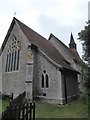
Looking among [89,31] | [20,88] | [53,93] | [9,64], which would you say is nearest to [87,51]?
[89,31]

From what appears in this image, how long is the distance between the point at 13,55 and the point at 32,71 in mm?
4712

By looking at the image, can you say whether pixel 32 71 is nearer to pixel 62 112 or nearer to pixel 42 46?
pixel 42 46

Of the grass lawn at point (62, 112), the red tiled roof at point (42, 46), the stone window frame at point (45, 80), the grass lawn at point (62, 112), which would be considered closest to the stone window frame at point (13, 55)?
the red tiled roof at point (42, 46)

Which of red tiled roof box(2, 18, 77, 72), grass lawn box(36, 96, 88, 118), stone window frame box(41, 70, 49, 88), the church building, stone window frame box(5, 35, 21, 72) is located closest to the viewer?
grass lawn box(36, 96, 88, 118)

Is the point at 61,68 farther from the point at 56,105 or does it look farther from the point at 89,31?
the point at 89,31

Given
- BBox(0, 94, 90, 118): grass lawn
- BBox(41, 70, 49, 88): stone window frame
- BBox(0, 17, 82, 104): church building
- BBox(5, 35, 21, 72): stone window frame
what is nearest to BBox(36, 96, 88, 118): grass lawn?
BBox(0, 94, 90, 118): grass lawn

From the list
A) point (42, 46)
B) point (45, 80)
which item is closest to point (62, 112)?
point (45, 80)

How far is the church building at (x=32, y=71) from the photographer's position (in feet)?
60.8

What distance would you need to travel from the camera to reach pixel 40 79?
1966 centimetres

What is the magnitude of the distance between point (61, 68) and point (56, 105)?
4.04 meters

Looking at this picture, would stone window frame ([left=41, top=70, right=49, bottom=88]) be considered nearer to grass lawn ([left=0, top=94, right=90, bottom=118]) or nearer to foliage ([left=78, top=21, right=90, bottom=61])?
grass lawn ([left=0, top=94, right=90, bottom=118])

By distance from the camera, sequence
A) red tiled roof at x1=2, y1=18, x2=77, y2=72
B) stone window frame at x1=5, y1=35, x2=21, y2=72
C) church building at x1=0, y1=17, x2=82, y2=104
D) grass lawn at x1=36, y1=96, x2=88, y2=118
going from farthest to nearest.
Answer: stone window frame at x1=5, y1=35, x2=21, y2=72 → red tiled roof at x1=2, y1=18, x2=77, y2=72 → church building at x1=0, y1=17, x2=82, y2=104 → grass lawn at x1=36, y1=96, x2=88, y2=118

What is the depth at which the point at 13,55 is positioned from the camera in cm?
2252

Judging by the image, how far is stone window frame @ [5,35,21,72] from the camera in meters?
21.7
